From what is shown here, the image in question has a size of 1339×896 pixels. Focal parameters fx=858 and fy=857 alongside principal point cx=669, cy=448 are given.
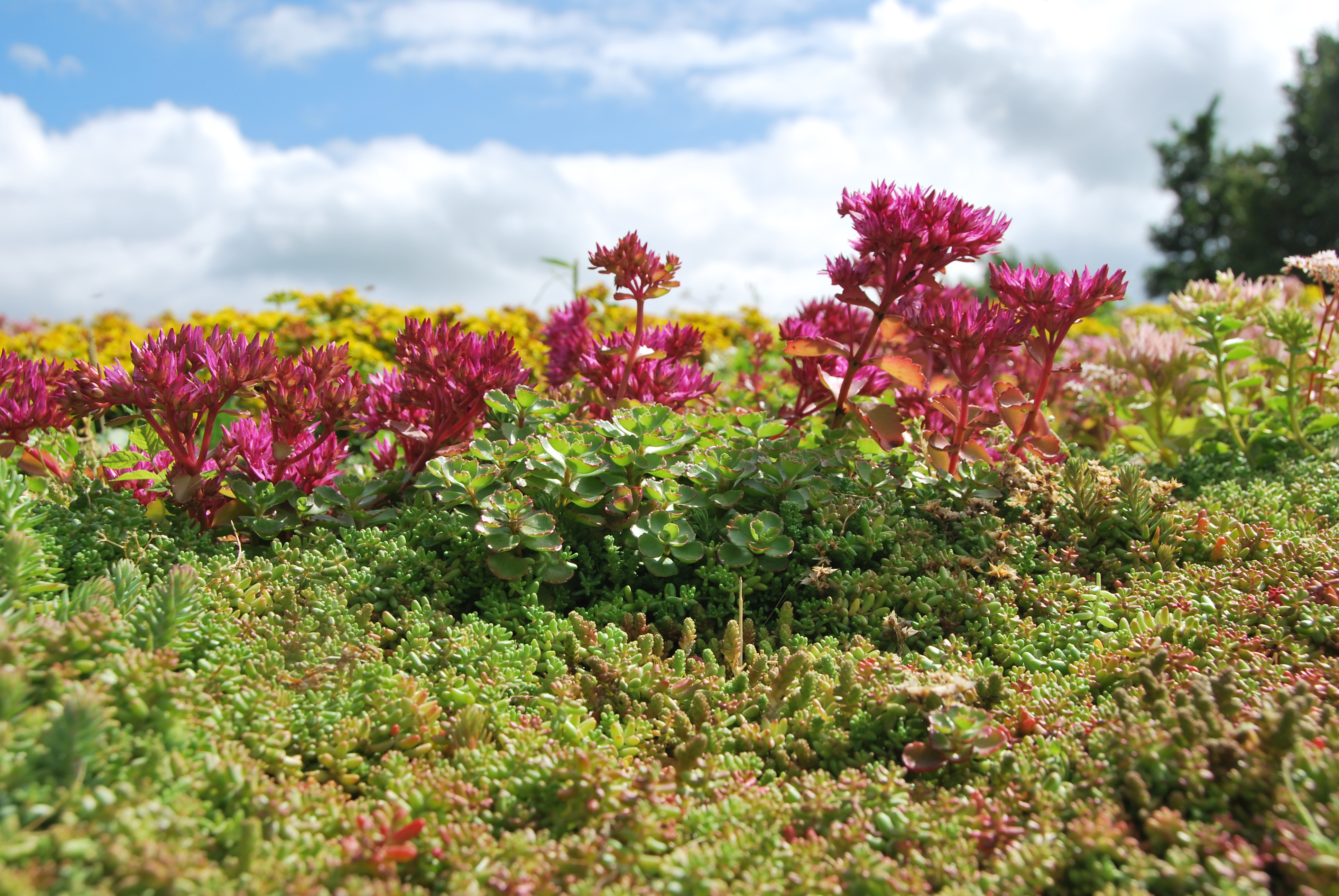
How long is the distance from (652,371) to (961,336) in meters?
1.34

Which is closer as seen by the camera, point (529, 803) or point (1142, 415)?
point (529, 803)

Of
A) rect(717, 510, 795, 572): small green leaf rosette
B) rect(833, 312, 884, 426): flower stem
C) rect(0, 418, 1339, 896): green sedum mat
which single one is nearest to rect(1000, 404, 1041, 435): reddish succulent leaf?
rect(0, 418, 1339, 896): green sedum mat

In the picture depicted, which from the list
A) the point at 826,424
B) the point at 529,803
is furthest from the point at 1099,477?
the point at 529,803

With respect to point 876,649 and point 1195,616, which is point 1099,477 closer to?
point 1195,616

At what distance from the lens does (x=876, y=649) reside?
104 inches

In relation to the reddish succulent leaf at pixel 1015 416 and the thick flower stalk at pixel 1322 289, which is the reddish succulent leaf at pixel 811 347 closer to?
the reddish succulent leaf at pixel 1015 416

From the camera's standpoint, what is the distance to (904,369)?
3191 millimetres

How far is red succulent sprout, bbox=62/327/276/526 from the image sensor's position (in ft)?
8.96

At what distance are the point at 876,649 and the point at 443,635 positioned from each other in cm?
133

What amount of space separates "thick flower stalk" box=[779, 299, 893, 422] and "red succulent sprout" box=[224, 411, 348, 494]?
73.6 inches

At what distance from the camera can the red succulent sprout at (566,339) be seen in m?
4.16

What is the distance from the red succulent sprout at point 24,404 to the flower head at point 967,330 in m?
3.03

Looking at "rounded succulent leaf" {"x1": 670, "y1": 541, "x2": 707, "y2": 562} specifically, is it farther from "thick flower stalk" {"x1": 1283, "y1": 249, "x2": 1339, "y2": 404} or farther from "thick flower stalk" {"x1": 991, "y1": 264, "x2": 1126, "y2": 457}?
"thick flower stalk" {"x1": 1283, "y1": 249, "x2": 1339, "y2": 404}

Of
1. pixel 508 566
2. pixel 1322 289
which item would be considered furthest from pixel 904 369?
pixel 1322 289
